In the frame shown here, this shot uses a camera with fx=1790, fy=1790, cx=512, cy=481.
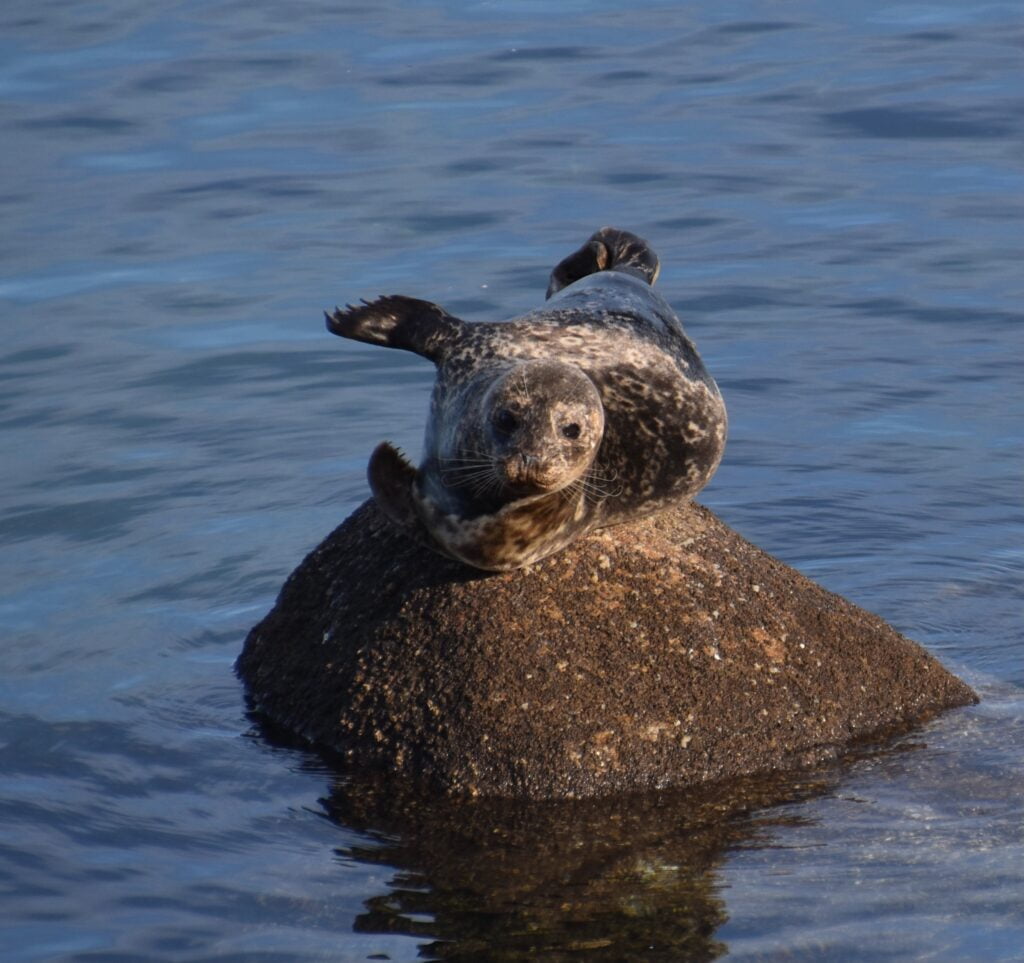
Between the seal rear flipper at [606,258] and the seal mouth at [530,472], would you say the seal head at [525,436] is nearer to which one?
the seal mouth at [530,472]

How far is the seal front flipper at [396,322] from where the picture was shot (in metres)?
6.40

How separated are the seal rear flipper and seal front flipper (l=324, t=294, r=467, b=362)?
132cm

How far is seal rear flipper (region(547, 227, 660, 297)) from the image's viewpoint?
7734 millimetres

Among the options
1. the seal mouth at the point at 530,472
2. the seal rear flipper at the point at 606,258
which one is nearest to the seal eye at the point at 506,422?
the seal mouth at the point at 530,472

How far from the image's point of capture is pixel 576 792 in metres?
5.32

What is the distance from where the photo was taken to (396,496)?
5.73 meters

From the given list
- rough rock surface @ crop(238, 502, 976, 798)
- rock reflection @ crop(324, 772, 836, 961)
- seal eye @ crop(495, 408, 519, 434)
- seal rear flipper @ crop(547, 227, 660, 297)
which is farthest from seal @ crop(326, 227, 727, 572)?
rock reflection @ crop(324, 772, 836, 961)

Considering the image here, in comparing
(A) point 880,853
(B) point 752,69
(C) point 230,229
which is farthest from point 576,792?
(B) point 752,69

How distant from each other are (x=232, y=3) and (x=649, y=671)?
16604mm

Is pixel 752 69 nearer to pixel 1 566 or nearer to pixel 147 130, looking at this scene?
pixel 147 130

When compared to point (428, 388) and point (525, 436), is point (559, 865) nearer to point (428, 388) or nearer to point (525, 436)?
point (525, 436)

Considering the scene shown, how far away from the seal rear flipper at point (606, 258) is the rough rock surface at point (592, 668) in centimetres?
189

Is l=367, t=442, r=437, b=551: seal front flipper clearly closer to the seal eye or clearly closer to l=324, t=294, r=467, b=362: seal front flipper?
the seal eye

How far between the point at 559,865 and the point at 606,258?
3492mm
